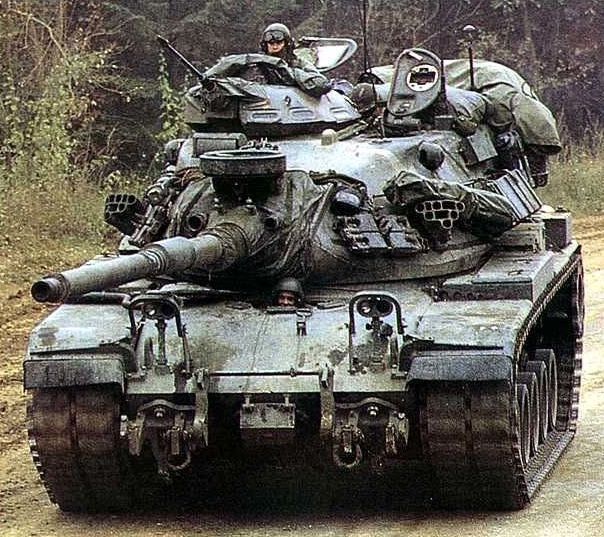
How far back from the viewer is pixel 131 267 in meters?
9.04

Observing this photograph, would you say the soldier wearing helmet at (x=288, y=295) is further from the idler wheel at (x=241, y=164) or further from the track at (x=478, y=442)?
the track at (x=478, y=442)

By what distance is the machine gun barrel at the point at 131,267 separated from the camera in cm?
836

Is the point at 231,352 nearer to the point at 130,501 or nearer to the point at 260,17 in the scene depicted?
the point at 130,501

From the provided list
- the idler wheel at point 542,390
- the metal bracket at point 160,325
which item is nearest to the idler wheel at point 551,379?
the idler wheel at point 542,390

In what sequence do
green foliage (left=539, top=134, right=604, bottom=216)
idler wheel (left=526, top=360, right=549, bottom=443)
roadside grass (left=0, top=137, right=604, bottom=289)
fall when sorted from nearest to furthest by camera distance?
idler wheel (left=526, top=360, right=549, bottom=443), roadside grass (left=0, top=137, right=604, bottom=289), green foliage (left=539, top=134, right=604, bottom=216)

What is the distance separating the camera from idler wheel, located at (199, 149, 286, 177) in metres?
10.3

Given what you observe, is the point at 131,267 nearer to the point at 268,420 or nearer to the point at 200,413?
the point at 200,413

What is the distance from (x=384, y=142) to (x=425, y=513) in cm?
267

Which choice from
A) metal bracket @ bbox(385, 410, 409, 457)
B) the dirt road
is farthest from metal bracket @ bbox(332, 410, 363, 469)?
the dirt road

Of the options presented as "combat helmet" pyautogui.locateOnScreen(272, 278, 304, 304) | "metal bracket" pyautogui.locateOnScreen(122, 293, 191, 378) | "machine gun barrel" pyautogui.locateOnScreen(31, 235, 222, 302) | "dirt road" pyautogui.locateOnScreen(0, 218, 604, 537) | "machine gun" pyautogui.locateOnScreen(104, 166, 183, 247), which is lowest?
"dirt road" pyautogui.locateOnScreen(0, 218, 604, 537)

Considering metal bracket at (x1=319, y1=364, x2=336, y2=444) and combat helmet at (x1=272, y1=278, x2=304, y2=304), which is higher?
combat helmet at (x1=272, y1=278, x2=304, y2=304)

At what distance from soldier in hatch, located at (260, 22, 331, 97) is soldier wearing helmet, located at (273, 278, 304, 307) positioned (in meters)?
1.89

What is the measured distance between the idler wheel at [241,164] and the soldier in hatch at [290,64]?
1.55 meters

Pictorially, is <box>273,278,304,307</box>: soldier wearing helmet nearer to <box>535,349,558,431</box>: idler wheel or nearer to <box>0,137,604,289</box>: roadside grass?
<box>535,349,558,431</box>: idler wheel
